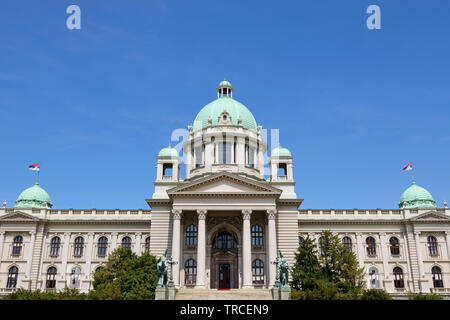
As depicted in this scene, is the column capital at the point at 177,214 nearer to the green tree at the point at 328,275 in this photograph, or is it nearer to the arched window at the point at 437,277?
the green tree at the point at 328,275

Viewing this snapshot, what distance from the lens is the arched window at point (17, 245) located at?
2250 inches

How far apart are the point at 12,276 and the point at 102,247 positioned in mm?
12137

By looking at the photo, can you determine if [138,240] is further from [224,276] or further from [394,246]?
[394,246]

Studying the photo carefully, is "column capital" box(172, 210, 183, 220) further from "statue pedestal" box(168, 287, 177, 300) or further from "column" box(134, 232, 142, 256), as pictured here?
"column" box(134, 232, 142, 256)

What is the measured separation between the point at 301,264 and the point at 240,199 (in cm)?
1036

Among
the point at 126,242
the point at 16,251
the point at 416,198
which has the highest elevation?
the point at 416,198

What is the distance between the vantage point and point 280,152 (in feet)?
196

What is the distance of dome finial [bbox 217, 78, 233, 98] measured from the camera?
221 ft

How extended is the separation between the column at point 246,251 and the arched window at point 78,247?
23.9m

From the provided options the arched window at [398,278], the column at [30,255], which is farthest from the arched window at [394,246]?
the column at [30,255]

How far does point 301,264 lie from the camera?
44.8 metres


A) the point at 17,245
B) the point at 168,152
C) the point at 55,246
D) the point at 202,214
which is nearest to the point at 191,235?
the point at 202,214

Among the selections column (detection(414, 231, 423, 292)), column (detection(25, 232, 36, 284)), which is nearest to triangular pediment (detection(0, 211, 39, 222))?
column (detection(25, 232, 36, 284))
